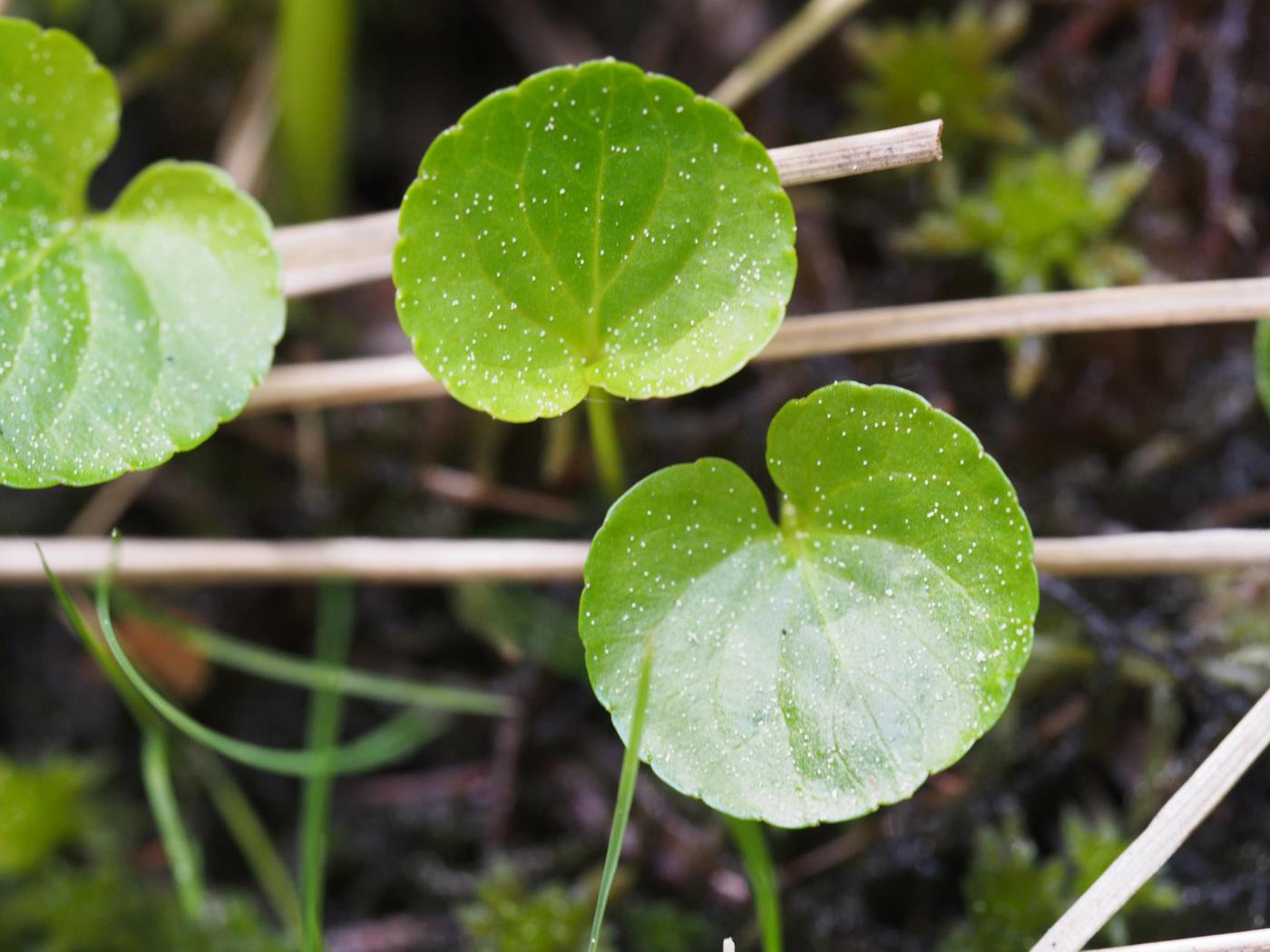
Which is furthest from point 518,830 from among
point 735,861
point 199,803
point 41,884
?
point 41,884

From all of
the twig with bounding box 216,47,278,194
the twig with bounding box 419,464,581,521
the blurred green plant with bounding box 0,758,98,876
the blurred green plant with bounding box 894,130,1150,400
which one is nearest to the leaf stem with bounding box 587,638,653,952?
the twig with bounding box 419,464,581,521

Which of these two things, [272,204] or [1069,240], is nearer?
[1069,240]

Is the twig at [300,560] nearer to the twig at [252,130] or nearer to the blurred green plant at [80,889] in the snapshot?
the blurred green plant at [80,889]

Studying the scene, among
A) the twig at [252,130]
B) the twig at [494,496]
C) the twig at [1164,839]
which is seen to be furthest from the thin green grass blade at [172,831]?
the twig at [1164,839]

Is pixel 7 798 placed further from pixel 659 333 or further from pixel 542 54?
pixel 542 54

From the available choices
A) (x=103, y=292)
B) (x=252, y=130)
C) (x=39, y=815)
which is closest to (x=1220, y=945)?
(x=103, y=292)

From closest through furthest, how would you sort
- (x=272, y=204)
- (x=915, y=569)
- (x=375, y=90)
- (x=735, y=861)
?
(x=915, y=569) < (x=735, y=861) < (x=272, y=204) < (x=375, y=90)

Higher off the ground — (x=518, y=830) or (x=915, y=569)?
(x=915, y=569)

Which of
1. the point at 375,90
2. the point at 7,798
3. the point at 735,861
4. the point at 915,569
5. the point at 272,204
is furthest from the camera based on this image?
the point at 375,90
